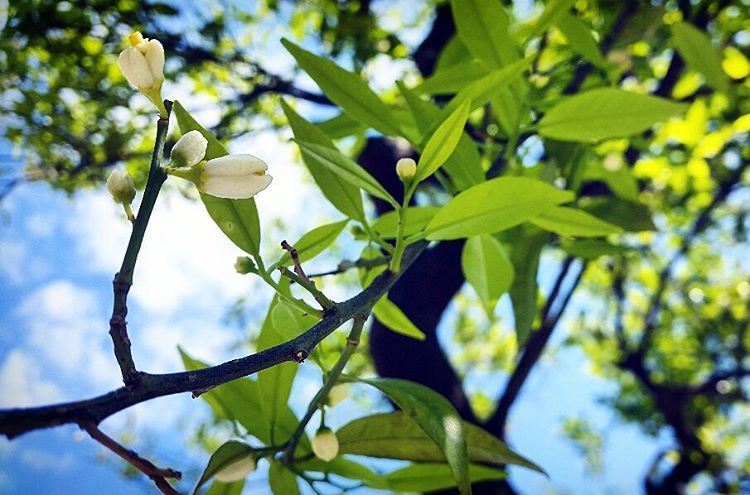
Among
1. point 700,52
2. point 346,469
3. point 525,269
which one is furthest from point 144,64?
point 700,52

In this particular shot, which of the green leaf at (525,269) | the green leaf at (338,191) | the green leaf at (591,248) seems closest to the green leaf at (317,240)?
the green leaf at (338,191)

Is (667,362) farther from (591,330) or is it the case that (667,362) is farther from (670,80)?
(670,80)

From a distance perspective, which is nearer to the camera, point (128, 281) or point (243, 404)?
point (128, 281)

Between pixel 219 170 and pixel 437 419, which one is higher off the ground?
pixel 219 170

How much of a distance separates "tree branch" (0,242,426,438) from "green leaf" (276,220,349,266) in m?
0.17

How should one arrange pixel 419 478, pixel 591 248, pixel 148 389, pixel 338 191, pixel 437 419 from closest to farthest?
pixel 148 389 → pixel 437 419 → pixel 338 191 → pixel 419 478 → pixel 591 248

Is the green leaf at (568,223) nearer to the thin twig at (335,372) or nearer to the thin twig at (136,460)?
the thin twig at (335,372)

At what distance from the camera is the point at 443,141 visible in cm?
41

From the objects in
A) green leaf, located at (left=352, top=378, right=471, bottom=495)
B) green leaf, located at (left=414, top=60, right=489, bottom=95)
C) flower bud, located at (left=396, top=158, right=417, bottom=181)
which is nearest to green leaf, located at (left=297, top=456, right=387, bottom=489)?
green leaf, located at (left=352, top=378, right=471, bottom=495)

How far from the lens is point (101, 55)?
3.72 ft

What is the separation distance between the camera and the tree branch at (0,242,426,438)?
21 cm

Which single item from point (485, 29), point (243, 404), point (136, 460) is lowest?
point (136, 460)

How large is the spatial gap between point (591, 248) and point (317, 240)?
37cm

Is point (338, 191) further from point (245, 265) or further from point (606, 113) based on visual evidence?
point (606, 113)
